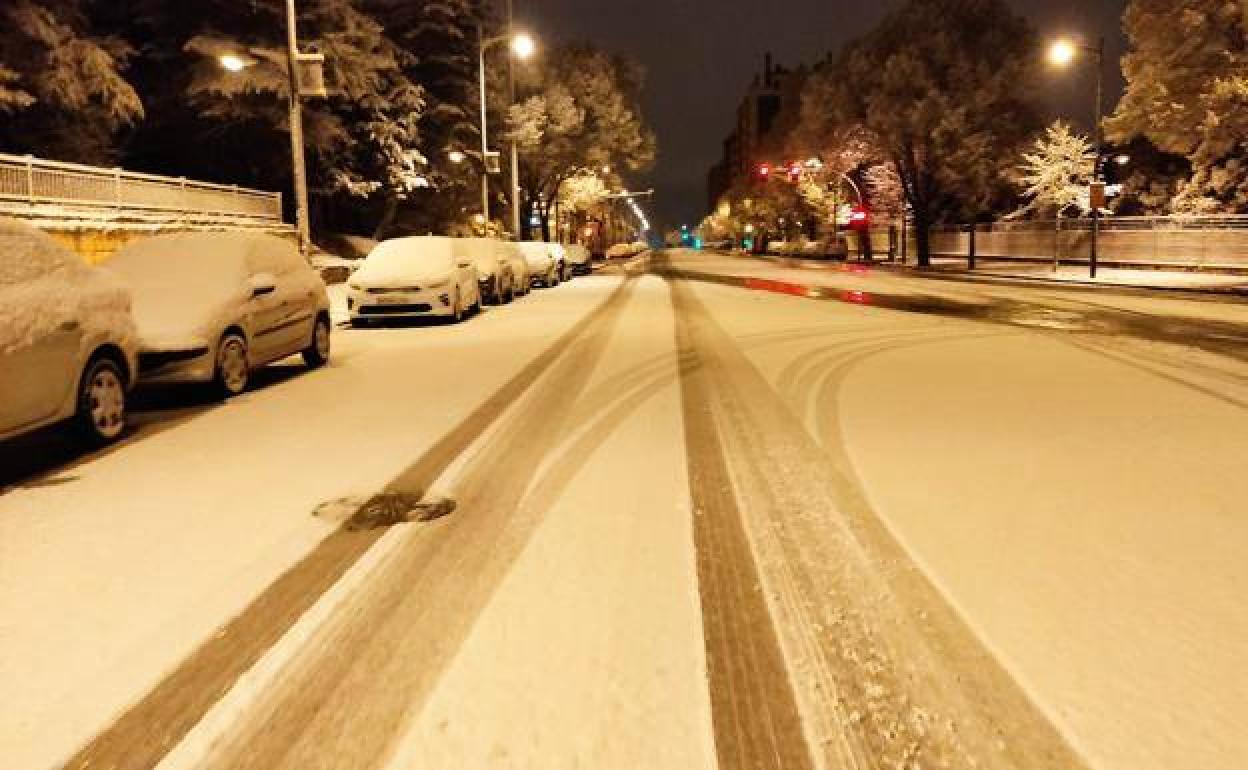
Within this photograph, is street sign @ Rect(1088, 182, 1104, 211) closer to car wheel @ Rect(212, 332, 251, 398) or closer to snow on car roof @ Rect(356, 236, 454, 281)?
snow on car roof @ Rect(356, 236, 454, 281)

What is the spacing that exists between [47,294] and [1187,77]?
2865 centimetres

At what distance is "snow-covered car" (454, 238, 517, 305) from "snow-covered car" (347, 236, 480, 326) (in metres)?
1.21

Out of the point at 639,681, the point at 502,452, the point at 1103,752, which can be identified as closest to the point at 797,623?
the point at 639,681

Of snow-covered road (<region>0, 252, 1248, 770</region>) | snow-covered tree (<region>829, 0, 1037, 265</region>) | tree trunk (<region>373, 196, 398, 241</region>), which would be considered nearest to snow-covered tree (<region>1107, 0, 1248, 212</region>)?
snow-covered tree (<region>829, 0, 1037, 265</region>)

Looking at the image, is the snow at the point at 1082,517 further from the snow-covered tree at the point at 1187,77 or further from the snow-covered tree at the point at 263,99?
the snow-covered tree at the point at 263,99

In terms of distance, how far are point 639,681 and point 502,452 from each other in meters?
3.83

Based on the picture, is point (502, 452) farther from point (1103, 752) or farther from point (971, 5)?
point (971, 5)

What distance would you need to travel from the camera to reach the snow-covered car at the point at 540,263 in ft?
105

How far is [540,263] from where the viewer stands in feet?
106

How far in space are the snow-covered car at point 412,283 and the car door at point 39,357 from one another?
34.1 ft

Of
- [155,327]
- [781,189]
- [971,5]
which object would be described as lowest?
[155,327]

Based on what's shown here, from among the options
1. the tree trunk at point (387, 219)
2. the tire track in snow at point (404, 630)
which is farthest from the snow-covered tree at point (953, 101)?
the tire track in snow at point (404, 630)

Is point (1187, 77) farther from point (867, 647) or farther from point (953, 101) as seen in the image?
point (867, 647)

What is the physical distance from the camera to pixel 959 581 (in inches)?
173
